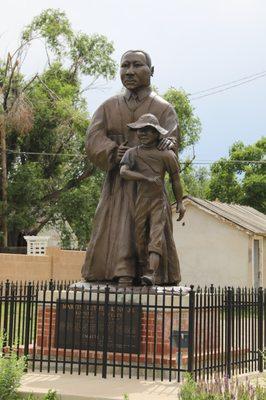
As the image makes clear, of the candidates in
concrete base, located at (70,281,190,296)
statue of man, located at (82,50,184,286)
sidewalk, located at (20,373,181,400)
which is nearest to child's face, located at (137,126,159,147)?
statue of man, located at (82,50,184,286)

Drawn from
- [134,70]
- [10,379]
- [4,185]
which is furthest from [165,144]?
[4,185]

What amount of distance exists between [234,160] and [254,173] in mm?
1313

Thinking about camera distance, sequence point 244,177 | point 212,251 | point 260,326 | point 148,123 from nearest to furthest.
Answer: point 148,123, point 260,326, point 212,251, point 244,177

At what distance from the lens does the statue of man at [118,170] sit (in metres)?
9.78

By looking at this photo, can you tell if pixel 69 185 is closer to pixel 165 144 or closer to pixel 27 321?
pixel 165 144

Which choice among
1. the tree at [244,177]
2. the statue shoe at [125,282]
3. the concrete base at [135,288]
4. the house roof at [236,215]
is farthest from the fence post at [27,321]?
the tree at [244,177]

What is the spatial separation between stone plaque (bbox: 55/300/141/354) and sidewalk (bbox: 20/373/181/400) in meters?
0.51

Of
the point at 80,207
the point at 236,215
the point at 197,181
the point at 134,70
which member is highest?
the point at 197,181

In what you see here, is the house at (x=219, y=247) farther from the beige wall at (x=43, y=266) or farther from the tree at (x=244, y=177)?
the tree at (x=244, y=177)

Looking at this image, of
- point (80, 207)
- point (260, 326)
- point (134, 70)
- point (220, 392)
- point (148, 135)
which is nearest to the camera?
point (220, 392)

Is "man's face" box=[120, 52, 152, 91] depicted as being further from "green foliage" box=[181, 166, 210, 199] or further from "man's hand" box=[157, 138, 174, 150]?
"green foliage" box=[181, 166, 210, 199]

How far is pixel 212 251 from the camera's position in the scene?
2658 cm

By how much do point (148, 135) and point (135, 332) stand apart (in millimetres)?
2591

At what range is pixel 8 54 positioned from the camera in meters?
30.3
